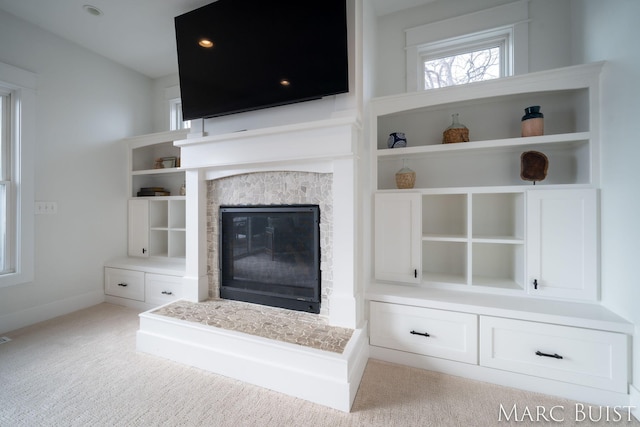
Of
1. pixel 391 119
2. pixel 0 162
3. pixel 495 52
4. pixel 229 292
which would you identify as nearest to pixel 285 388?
pixel 229 292

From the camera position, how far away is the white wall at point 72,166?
246 cm

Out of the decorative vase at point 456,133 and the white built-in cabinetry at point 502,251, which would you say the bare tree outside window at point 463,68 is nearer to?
the white built-in cabinetry at point 502,251

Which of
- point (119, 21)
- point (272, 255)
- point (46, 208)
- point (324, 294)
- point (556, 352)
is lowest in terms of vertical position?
point (556, 352)

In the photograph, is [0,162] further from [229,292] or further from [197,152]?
[229,292]

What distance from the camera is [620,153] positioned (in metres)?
1.49

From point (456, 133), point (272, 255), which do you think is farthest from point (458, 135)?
point (272, 255)

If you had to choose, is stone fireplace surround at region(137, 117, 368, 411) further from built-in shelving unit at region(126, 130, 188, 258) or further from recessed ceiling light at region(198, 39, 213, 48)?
built-in shelving unit at region(126, 130, 188, 258)

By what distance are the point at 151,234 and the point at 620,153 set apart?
417cm

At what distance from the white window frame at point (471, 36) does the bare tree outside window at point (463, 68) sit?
6 cm

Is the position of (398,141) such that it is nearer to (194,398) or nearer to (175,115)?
(194,398)

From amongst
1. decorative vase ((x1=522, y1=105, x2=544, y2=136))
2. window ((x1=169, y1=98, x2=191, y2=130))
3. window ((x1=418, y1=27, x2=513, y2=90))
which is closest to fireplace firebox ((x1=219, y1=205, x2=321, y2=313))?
decorative vase ((x1=522, y1=105, x2=544, y2=136))

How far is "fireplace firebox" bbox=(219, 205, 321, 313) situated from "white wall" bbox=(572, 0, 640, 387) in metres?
1.77

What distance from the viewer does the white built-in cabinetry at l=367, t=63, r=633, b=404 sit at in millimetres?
1520

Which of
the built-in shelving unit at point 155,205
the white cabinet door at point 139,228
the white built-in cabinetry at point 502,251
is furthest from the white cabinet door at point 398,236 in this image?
the white cabinet door at point 139,228
